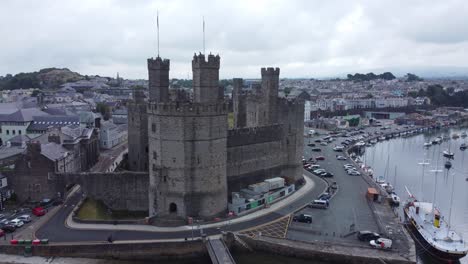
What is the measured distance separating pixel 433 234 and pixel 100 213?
26267 millimetres

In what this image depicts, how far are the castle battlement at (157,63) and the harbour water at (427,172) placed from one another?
26.2 meters

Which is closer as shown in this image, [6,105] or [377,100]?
[6,105]

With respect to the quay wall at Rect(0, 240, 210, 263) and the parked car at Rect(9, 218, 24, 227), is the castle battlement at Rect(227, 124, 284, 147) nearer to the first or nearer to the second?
the quay wall at Rect(0, 240, 210, 263)

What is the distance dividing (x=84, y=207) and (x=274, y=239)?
52.7ft

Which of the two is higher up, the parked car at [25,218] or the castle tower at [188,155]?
the castle tower at [188,155]

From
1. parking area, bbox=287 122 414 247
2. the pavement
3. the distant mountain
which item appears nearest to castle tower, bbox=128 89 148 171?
the pavement

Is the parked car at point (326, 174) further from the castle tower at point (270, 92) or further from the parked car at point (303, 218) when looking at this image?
the parked car at point (303, 218)

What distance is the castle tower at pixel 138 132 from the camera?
37.4 m

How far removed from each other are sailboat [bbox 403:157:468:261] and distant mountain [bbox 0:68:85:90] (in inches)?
5773

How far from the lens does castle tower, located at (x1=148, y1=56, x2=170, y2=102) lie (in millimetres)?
35906

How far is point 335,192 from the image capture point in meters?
39.5

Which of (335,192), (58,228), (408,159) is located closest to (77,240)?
(58,228)

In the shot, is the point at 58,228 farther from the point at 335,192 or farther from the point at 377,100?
the point at 377,100

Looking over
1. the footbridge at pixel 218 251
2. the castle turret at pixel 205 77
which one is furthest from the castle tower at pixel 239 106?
the footbridge at pixel 218 251
